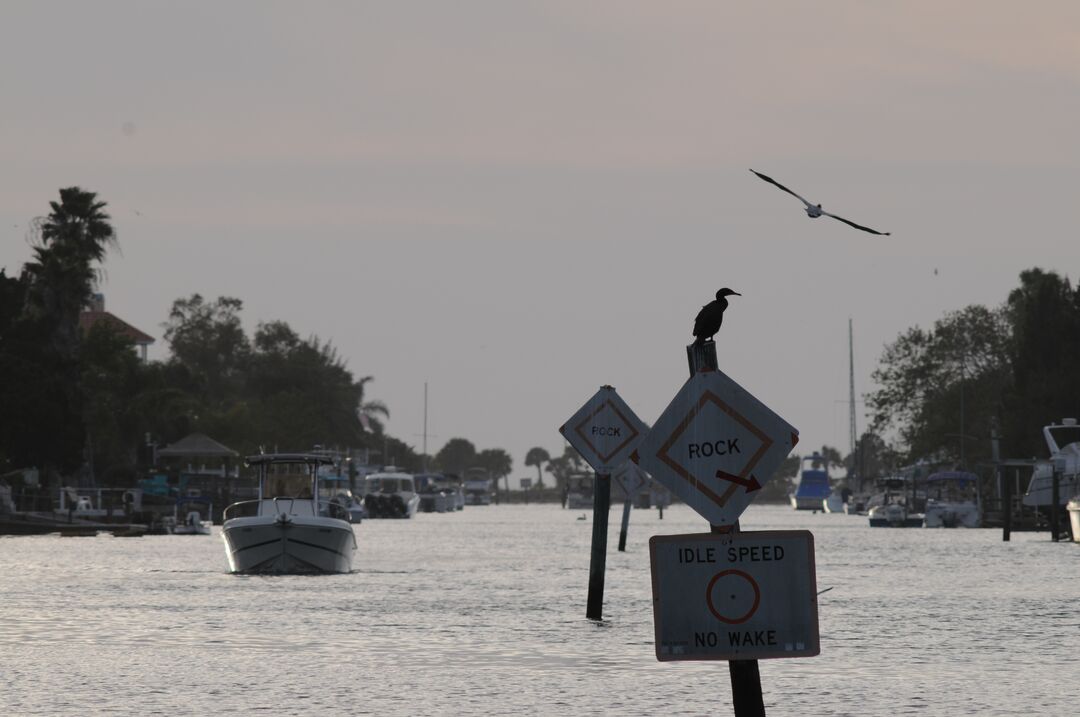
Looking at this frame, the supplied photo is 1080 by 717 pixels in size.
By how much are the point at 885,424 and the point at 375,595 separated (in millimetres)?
115960

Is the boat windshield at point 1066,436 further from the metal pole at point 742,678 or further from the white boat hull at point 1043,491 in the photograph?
the metal pole at point 742,678

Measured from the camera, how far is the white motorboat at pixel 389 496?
17738 centimetres

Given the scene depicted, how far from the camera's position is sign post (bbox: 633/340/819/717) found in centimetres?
1330

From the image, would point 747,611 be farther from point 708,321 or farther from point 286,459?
point 286,459

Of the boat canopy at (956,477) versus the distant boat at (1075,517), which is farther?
the boat canopy at (956,477)

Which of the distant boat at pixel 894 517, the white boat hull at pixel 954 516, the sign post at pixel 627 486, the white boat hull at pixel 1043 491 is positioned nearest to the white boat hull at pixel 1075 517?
the white boat hull at pixel 1043 491

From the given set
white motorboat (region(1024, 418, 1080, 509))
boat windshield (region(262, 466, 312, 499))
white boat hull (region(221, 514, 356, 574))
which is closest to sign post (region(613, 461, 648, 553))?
boat windshield (region(262, 466, 312, 499))

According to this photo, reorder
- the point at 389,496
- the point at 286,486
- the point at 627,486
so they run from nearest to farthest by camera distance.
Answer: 1. the point at 286,486
2. the point at 627,486
3. the point at 389,496

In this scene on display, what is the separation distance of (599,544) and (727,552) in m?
18.9

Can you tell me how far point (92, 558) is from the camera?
212 feet

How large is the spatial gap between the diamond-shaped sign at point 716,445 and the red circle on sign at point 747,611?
0.33m

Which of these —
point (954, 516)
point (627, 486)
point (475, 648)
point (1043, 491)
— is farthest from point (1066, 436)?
point (475, 648)

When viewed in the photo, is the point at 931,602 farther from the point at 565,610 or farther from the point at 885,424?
the point at 885,424

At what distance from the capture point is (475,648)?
1084 inches
